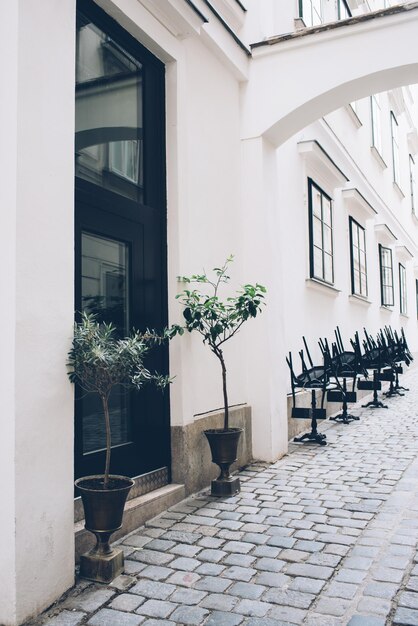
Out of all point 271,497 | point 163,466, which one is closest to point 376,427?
point 271,497

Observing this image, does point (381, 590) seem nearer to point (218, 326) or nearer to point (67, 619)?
point (67, 619)

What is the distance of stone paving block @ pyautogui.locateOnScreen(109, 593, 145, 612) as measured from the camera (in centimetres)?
302

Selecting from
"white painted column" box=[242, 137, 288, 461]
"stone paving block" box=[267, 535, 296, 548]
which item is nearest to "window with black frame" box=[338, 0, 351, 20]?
"white painted column" box=[242, 137, 288, 461]

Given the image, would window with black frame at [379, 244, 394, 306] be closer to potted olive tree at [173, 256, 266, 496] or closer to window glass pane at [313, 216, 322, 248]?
window glass pane at [313, 216, 322, 248]

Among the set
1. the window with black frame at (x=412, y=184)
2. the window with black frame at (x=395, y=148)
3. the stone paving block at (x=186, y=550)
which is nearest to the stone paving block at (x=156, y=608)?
the stone paving block at (x=186, y=550)

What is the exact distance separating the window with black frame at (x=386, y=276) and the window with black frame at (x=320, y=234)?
201 inches

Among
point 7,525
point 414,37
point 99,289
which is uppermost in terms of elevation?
point 414,37

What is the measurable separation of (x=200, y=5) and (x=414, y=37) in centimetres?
204

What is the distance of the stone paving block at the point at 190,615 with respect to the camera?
286 cm

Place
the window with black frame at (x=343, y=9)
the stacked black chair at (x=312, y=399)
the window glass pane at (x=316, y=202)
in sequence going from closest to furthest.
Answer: the stacked black chair at (x=312, y=399), the window glass pane at (x=316, y=202), the window with black frame at (x=343, y=9)

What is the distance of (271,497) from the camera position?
4957 millimetres

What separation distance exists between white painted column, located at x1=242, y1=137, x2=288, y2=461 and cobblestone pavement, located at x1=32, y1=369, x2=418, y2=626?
1.92 ft

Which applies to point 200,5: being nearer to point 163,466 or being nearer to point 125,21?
point 125,21

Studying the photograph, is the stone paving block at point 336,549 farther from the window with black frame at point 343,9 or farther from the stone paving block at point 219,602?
the window with black frame at point 343,9
